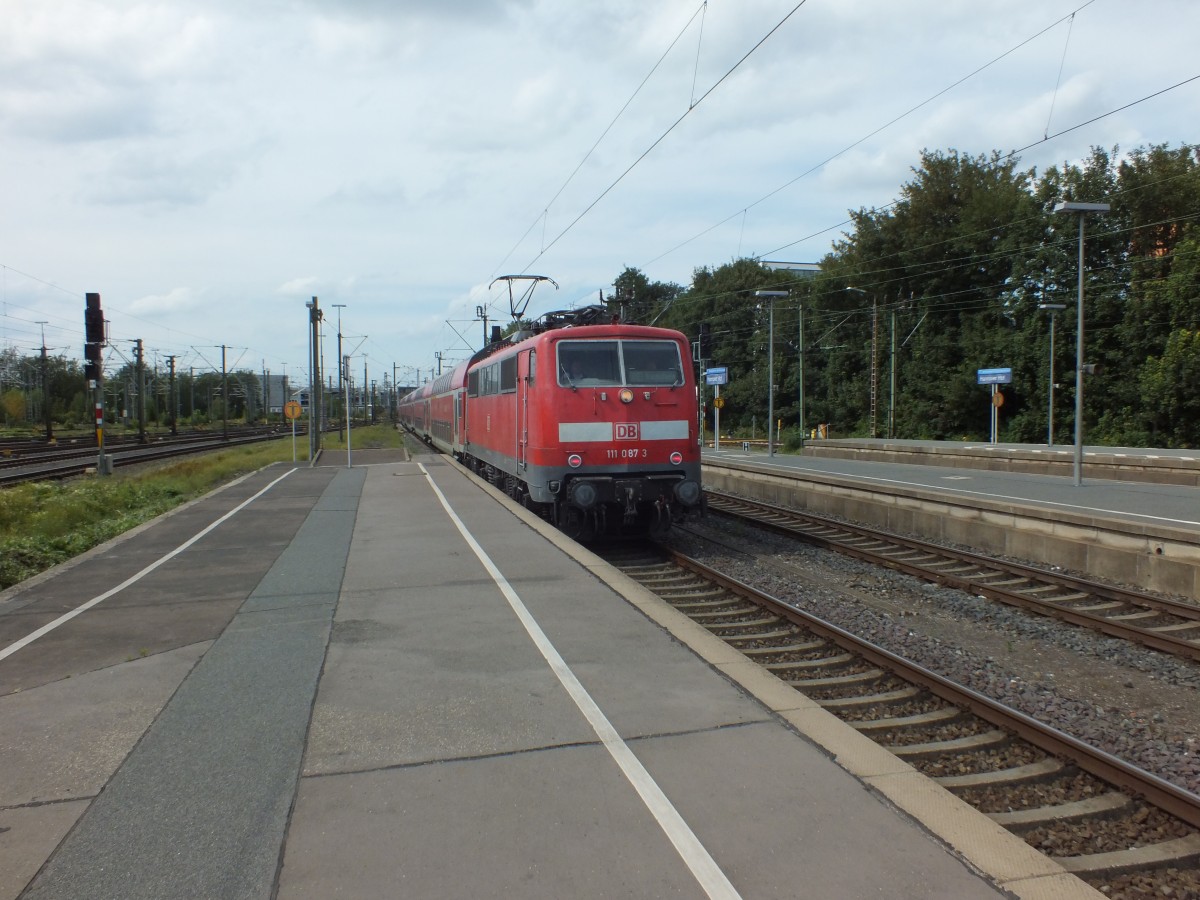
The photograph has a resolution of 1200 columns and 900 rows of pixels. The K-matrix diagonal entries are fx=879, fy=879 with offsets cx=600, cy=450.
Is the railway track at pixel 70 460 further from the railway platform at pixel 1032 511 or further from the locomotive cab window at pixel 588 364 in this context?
the railway platform at pixel 1032 511

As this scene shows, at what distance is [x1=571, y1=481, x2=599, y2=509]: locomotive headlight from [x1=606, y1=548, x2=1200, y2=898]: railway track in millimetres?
3715

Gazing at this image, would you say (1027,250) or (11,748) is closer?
(11,748)

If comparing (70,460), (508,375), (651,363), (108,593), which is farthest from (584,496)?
(70,460)

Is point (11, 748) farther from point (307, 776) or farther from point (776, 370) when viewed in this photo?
point (776, 370)

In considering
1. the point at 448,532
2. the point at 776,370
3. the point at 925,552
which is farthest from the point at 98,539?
the point at 776,370

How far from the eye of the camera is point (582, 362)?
12.0 m

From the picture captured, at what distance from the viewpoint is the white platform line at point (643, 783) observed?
3.20 m

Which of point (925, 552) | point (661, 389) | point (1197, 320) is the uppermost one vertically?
point (1197, 320)

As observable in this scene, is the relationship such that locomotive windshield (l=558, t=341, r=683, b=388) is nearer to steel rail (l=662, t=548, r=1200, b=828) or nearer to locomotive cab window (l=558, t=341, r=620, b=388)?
locomotive cab window (l=558, t=341, r=620, b=388)

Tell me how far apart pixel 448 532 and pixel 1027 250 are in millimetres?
41037

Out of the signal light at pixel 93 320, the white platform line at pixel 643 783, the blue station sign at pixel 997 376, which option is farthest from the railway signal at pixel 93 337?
the blue station sign at pixel 997 376

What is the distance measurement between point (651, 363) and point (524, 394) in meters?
2.01

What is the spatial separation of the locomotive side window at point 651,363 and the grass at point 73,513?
8.20m

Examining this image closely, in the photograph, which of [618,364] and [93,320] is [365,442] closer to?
[93,320]
